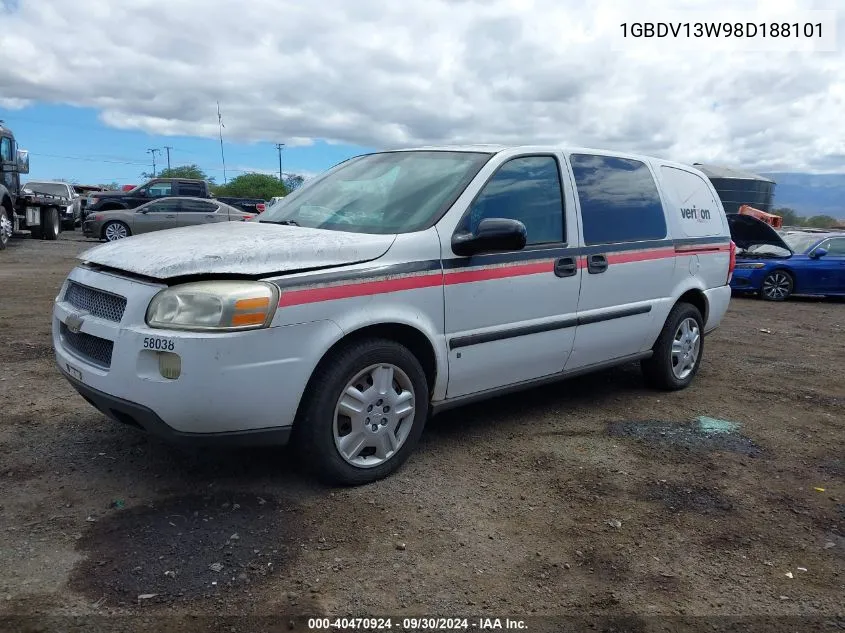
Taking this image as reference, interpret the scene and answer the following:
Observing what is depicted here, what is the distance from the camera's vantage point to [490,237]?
3805 millimetres

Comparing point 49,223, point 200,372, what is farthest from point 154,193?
point 200,372

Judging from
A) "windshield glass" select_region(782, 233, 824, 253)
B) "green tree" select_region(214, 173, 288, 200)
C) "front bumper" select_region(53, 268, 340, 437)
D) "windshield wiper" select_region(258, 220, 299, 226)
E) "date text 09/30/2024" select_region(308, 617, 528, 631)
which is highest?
"green tree" select_region(214, 173, 288, 200)

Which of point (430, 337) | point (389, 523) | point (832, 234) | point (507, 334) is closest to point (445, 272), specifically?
point (430, 337)

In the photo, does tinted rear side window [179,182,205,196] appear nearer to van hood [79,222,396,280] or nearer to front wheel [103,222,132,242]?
front wheel [103,222,132,242]

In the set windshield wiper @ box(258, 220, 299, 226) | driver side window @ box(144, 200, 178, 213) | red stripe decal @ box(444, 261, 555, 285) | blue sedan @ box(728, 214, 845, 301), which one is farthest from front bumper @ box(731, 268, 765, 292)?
driver side window @ box(144, 200, 178, 213)

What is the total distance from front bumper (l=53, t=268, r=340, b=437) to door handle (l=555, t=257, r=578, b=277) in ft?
5.49

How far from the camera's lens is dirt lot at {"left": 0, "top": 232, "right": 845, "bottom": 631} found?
2711 mm

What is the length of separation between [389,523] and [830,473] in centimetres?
266

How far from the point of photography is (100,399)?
11.1 feet

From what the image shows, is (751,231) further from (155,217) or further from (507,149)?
(155,217)

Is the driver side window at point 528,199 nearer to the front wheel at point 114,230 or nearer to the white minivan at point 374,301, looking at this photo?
the white minivan at point 374,301

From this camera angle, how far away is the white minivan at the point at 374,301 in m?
3.17

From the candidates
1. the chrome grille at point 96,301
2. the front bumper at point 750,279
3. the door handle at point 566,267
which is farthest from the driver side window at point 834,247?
the chrome grille at point 96,301

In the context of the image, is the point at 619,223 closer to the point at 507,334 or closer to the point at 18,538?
the point at 507,334
